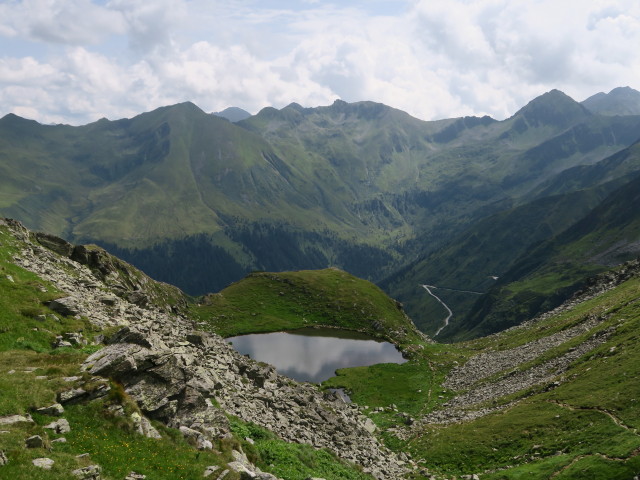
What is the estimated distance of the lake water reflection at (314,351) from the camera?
4195 inches

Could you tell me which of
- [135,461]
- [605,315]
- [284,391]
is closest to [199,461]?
[135,461]

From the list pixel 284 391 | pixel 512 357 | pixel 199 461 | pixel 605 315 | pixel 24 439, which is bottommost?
pixel 512 357

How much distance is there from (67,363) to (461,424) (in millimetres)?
47213

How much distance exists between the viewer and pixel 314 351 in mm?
120812

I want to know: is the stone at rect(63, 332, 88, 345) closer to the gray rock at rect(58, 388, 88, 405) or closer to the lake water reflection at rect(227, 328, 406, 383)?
the gray rock at rect(58, 388, 88, 405)

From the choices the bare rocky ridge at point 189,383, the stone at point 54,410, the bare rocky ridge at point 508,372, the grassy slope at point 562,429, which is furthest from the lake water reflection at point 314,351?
the stone at point 54,410

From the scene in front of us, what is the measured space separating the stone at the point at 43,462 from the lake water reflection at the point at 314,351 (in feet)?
274

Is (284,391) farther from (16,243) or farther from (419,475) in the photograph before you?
(16,243)

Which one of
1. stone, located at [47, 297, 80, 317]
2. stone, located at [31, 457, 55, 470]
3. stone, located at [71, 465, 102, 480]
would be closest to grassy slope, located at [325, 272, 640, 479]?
stone, located at [71, 465, 102, 480]

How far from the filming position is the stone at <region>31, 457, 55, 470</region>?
18305 mm

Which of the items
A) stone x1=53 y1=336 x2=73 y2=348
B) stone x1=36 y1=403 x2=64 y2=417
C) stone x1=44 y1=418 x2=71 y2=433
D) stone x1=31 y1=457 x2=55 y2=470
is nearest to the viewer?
stone x1=31 y1=457 x2=55 y2=470

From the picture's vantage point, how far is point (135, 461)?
21.3 metres

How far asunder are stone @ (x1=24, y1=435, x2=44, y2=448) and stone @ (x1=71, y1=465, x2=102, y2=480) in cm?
264

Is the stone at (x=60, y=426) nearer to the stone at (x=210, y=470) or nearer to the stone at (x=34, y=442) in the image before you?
the stone at (x=34, y=442)
